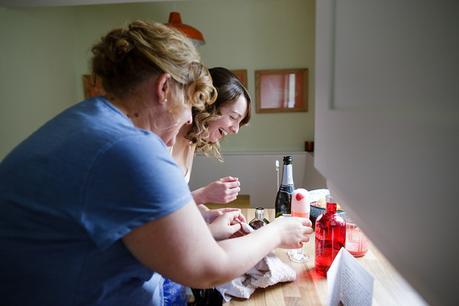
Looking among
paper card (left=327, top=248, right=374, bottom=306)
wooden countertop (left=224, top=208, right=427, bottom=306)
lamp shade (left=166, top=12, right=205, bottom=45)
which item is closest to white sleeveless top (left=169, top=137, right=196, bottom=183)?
wooden countertop (left=224, top=208, right=427, bottom=306)

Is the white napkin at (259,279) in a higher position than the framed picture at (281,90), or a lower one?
lower

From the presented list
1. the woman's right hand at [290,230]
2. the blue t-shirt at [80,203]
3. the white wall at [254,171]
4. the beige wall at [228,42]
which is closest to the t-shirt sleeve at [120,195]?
the blue t-shirt at [80,203]

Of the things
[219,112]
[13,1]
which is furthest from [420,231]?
[13,1]

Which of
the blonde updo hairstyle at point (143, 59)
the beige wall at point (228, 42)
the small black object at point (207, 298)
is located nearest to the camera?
the blonde updo hairstyle at point (143, 59)

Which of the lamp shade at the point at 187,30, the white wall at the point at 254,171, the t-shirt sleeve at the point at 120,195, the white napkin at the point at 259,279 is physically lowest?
the white wall at the point at 254,171

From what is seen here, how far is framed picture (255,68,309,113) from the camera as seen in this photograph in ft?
10.1

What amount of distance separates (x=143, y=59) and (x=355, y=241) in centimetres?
81

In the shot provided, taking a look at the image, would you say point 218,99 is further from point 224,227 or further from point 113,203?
point 113,203

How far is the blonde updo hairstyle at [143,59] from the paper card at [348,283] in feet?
1.64

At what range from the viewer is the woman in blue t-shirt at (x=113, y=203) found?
462 mm

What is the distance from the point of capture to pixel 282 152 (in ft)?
10.4

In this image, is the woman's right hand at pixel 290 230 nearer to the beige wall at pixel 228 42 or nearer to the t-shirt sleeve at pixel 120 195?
the t-shirt sleeve at pixel 120 195

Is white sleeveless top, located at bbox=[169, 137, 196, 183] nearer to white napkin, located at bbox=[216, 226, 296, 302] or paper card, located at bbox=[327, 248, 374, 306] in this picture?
white napkin, located at bbox=[216, 226, 296, 302]

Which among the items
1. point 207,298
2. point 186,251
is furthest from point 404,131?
point 207,298
